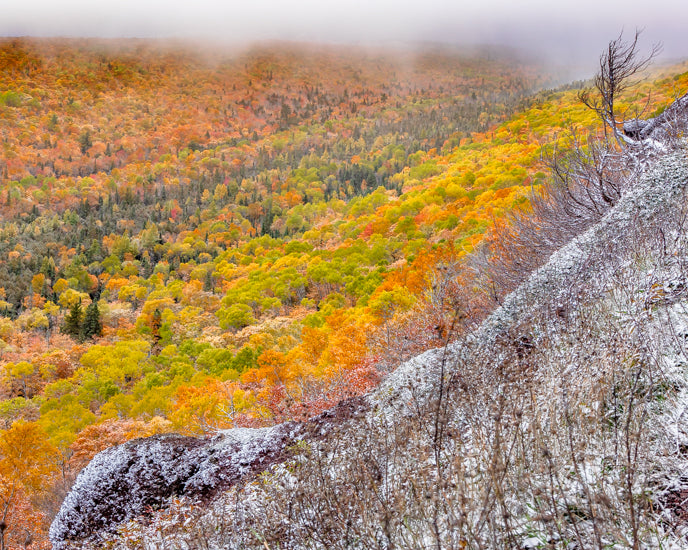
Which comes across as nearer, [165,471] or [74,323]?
[165,471]

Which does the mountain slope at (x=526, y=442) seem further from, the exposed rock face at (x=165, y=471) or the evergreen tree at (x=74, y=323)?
the evergreen tree at (x=74, y=323)

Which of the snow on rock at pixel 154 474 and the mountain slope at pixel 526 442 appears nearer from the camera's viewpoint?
the mountain slope at pixel 526 442

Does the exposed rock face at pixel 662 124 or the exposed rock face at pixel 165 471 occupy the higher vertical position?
the exposed rock face at pixel 662 124

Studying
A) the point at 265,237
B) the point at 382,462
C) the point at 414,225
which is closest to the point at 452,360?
the point at 382,462

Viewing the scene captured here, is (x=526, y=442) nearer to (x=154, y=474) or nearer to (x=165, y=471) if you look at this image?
(x=165, y=471)

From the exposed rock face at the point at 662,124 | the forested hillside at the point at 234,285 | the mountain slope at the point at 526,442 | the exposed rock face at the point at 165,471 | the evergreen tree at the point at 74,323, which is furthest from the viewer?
the evergreen tree at the point at 74,323

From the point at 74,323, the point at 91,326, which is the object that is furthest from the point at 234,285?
the point at 74,323

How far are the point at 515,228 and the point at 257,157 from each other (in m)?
187

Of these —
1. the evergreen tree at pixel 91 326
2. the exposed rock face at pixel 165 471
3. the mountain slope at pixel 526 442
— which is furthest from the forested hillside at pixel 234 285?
the mountain slope at pixel 526 442

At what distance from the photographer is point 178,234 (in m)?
123

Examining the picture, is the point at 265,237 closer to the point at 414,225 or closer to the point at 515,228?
the point at 414,225

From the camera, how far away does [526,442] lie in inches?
141

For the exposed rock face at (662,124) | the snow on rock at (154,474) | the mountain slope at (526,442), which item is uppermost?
the exposed rock face at (662,124)

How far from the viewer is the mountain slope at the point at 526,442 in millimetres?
2820
